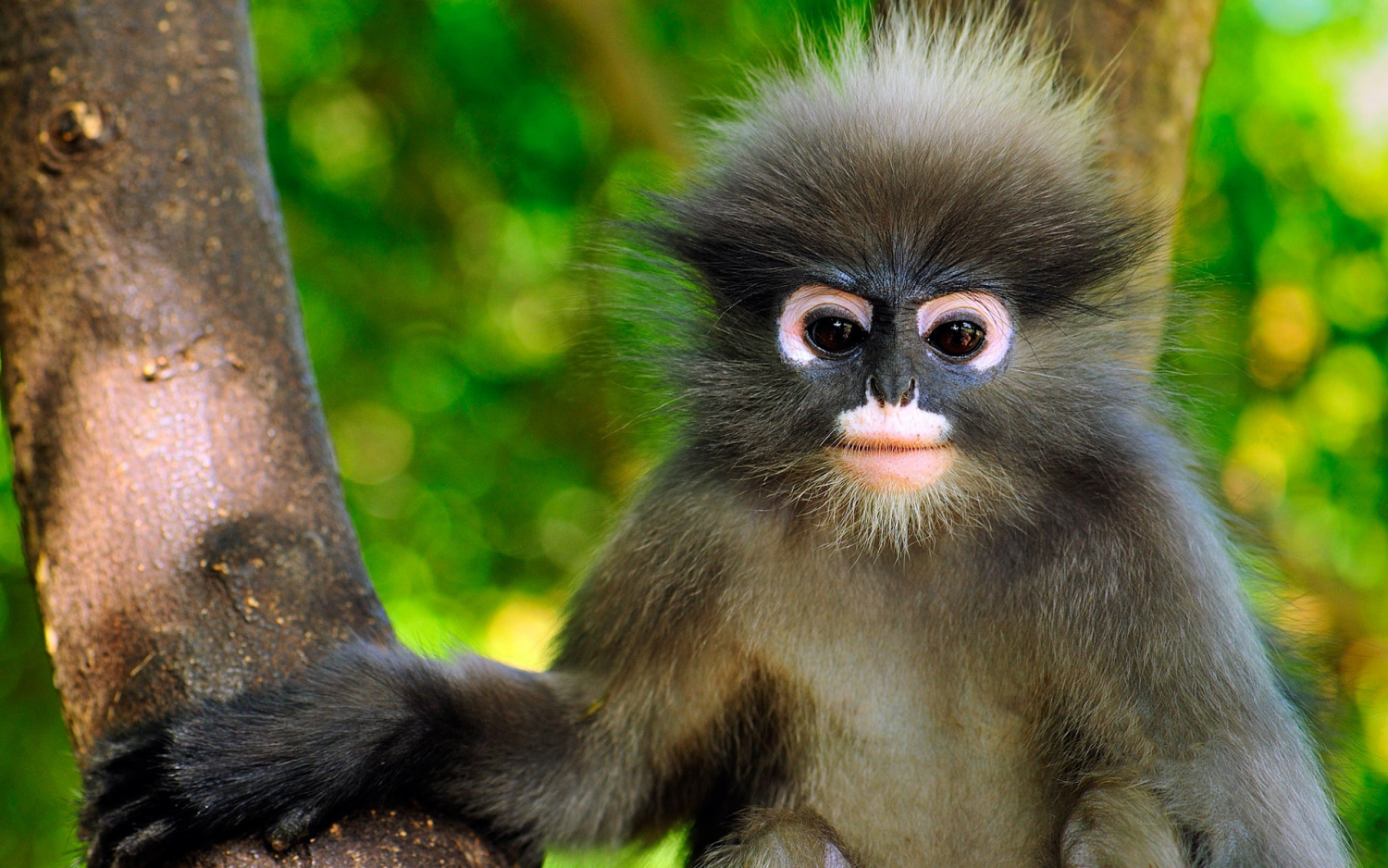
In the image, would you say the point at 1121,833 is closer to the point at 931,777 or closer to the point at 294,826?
the point at 931,777

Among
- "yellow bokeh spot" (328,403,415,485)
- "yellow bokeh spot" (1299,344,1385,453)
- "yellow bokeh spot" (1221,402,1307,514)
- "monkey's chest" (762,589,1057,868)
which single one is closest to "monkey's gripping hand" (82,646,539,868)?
"monkey's chest" (762,589,1057,868)

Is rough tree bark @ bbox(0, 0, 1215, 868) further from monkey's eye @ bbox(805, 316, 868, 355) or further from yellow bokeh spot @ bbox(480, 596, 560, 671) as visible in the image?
yellow bokeh spot @ bbox(480, 596, 560, 671)

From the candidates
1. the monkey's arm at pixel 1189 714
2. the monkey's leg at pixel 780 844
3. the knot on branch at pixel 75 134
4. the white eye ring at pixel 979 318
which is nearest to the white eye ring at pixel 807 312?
the white eye ring at pixel 979 318

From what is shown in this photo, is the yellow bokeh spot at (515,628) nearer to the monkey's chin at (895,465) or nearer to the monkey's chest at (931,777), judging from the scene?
the monkey's chest at (931,777)

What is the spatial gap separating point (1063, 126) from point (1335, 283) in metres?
3.16

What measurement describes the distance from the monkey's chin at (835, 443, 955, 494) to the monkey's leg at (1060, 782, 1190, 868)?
2.26ft

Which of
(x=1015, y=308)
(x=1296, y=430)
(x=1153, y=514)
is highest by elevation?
(x=1015, y=308)

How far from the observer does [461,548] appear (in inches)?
264

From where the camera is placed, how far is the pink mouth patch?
8.01 ft

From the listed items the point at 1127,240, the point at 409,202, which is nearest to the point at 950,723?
the point at 1127,240

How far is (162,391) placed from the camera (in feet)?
8.24

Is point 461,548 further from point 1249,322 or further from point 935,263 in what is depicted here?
point 935,263

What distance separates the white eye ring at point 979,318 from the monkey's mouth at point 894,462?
20cm

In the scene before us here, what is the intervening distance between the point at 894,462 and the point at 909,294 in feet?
1.07
